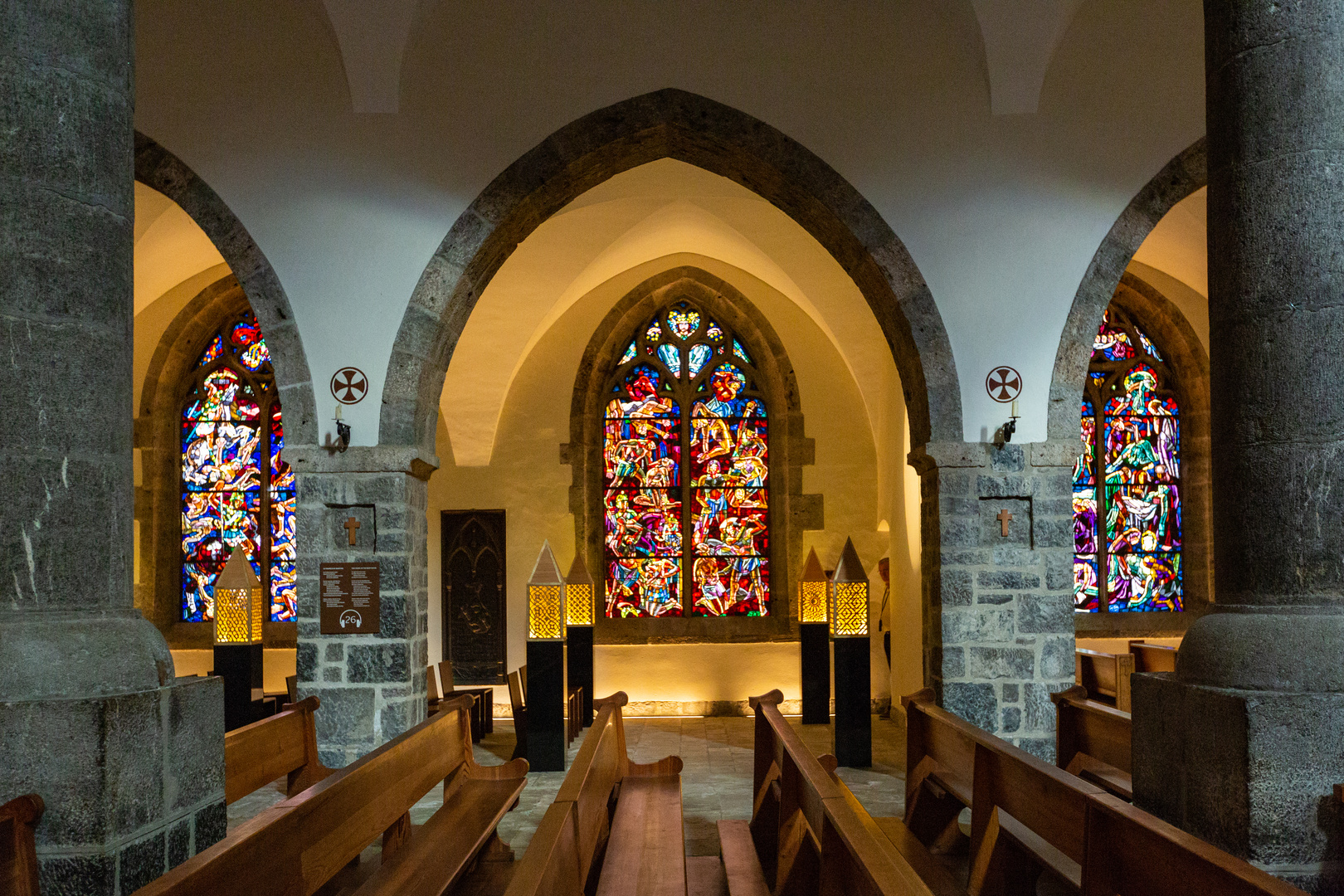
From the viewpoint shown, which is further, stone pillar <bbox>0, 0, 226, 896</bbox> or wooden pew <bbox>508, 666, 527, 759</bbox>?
wooden pew <bbox>508, 666, 527, 759</bbox>

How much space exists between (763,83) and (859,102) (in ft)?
1.86

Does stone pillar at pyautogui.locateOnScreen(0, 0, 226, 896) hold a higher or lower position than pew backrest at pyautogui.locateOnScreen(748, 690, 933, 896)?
higher

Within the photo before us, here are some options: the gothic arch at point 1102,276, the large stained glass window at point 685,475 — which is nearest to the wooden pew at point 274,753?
the gothic arch at point 1102,276

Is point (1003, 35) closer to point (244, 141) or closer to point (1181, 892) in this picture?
point (244, 141)

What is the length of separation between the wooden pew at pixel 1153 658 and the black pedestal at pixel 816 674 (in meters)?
2.19

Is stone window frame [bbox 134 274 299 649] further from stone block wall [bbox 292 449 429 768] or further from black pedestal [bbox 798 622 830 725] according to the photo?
black pedestal [bbox 798 622 830 725]

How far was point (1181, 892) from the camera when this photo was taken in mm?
2160

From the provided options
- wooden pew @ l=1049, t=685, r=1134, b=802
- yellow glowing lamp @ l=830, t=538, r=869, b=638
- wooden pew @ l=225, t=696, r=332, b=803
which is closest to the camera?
wooden pew @ l=225, t=696, r=332, b=803

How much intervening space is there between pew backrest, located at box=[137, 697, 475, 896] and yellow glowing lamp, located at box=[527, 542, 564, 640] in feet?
7.72

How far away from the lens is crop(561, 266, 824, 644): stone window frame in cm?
1011

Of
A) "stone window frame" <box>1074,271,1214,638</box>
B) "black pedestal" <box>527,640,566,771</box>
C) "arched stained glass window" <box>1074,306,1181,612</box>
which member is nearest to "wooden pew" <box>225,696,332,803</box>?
"black pedestal" <box>527,640,566,771</box>

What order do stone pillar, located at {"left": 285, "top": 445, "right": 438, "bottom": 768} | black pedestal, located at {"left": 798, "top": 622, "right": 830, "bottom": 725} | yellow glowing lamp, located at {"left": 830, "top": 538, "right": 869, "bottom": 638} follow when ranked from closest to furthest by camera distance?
stone pillar, located at {"left": 285, "top": 445, "right": 438, "bottom": 768}
yellow glowing lamp, located at {"left": 830, "top": 538, "right": 869, "bottom": 638}
black pedestal, located at {"left": 798, "top": 622, "right": 830, "bottom": 725}

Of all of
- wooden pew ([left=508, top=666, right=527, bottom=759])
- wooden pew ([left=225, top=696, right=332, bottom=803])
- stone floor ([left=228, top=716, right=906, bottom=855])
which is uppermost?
wooden pew ([left=225, top=696, right=332, bottom=803])

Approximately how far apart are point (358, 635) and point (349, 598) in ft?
0.68
